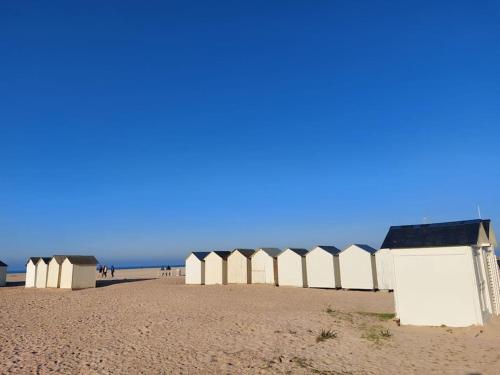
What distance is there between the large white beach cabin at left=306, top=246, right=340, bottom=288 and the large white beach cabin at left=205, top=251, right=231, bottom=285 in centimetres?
923

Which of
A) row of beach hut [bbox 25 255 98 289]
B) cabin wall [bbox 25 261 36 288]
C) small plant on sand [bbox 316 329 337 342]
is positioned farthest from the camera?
cabin wall [bbox 25 261 36 288]

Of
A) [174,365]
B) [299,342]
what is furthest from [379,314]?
[174,365]

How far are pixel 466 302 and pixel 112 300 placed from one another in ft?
68.9

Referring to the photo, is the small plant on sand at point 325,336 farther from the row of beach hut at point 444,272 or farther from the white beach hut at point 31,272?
the white beach hut at point 31,272

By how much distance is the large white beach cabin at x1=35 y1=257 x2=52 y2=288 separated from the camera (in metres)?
37.3

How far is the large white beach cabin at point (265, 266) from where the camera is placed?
1379 inches

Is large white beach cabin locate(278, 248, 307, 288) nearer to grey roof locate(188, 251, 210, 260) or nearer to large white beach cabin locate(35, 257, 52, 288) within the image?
grey roof locate(188, 251, 210, 260)

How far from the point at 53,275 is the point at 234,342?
30489mm

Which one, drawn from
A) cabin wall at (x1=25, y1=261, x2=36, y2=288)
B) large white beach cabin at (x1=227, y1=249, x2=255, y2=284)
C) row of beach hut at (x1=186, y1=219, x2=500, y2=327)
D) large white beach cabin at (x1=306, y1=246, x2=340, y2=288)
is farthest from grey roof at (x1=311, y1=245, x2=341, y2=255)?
cabin wall at (x1=25, y1=261, x2=36, y2=288)

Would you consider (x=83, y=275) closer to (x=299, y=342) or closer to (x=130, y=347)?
(x=130, y=347)

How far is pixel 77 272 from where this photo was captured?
115ft

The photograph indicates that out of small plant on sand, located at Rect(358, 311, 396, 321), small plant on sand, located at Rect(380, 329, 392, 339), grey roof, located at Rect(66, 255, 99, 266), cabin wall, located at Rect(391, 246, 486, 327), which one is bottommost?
small plant on sand, located at Rect(380, 329, 392, 339)

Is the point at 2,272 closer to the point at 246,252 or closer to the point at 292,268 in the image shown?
the point at 246,252

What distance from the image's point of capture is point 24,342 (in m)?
13.3
